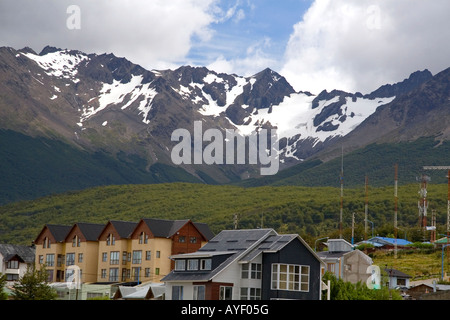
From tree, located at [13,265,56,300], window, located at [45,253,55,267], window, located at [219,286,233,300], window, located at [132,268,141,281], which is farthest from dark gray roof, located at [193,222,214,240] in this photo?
window, located at [219,286,233,300]

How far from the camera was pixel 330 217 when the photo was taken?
19562 centimetres

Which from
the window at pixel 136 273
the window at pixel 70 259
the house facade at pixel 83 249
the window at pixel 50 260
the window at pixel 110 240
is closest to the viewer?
the window at pixel 136 273

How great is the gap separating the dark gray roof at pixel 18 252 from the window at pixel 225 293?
58.9 metres

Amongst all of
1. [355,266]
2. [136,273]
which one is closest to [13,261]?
[136,273]

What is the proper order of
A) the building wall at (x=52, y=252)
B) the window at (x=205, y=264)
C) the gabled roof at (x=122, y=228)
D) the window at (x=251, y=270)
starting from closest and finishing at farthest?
the window at (x=251, y=270) < the window at (x=205, y=264) < the gabled roof at (x=122, y=228) < the building wall at (x=52, y=252)

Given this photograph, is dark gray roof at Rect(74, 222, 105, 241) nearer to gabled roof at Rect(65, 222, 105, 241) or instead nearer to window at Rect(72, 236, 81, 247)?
gabled roof at Rect(65, 222, 105, 241)

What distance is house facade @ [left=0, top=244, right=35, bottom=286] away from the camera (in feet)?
354

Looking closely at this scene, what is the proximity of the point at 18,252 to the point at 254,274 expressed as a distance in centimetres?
6248

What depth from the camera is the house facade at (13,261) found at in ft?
354

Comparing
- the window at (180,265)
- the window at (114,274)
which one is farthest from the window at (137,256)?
the window at (180,265)

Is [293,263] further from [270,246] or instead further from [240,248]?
[240,248]

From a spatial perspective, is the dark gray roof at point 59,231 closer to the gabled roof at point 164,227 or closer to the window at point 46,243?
the window at point 46,243
